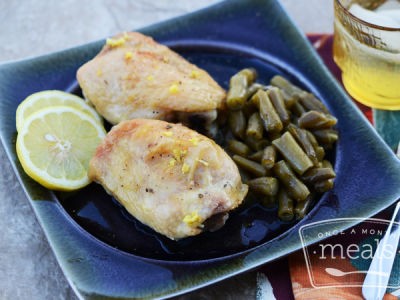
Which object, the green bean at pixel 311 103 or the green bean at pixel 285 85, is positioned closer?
the green bean at pixel 311 103

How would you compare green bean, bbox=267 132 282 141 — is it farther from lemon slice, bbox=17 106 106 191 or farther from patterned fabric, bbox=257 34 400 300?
lemon slice, bbox=17 106 106 191

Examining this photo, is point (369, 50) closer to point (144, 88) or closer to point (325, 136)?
point (325, 136)

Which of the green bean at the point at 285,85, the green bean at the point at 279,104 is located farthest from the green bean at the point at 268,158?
the green bean at the point at 285,85

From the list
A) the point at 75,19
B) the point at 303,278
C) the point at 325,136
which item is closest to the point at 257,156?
the point at 325,136

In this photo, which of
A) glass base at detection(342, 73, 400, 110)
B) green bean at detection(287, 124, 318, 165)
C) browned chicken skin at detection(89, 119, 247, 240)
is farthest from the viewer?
glass base at detection(342, 73, 400, 110)

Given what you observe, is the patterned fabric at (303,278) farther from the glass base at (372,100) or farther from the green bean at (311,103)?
the glass base at (372,100)

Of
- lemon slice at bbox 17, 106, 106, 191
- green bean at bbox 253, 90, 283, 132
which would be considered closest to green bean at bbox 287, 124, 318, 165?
green bean at bbox 253, 90, 283, 132
